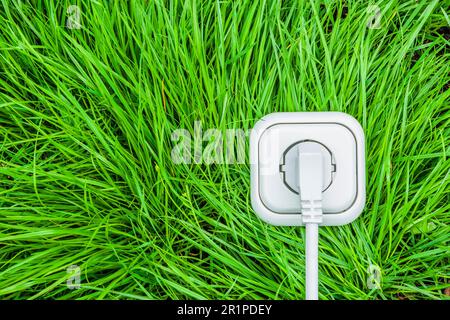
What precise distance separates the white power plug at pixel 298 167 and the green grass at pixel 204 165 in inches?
2.0

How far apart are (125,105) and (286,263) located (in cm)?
38

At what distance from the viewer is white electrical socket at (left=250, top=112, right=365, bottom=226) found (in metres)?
0.76

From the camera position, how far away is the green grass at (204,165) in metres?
0.84

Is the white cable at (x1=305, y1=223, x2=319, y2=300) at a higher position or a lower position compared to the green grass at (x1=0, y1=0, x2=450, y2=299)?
lower

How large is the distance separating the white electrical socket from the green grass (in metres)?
0.05

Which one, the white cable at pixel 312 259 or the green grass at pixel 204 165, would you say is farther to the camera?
the green grass at pixel 204 165

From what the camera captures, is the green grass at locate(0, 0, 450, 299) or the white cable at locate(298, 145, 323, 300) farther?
the green grass at locate(0, 0, 450, 299)

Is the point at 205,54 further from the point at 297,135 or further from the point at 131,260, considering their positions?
the point at 131,260

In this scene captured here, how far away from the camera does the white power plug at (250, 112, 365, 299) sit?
760 millimetres

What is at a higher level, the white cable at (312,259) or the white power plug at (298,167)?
the white power plug at (298,167)

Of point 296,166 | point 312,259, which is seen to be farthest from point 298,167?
point 312,259

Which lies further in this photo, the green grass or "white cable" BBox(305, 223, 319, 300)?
the green grass

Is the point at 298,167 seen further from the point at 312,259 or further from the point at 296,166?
the point at 312,259

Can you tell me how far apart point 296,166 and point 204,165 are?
0.17 meters
